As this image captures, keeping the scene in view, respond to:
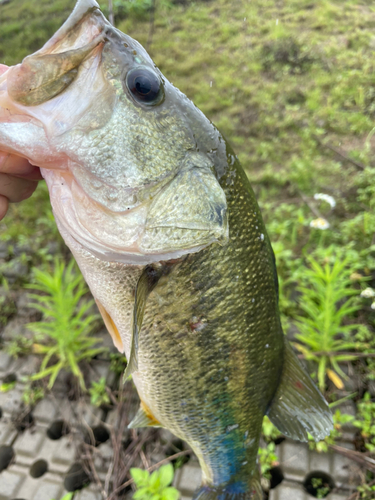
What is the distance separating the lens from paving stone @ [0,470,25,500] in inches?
60.5

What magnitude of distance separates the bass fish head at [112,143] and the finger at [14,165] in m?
0.15

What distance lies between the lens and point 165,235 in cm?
77

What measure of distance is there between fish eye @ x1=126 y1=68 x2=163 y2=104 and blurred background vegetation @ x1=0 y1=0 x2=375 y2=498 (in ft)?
3.11

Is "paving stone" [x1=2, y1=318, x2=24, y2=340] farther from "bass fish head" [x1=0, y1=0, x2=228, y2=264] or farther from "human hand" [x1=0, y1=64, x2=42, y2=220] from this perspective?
"bass fish head" [x1=0, y1=0, x2=228, y2=264]

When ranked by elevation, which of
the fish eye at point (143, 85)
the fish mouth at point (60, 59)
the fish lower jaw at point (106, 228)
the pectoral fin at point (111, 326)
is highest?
the fish mouth at point (60, 59)

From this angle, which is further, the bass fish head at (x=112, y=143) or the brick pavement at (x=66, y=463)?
the brick pavement at (x=66, y=463)

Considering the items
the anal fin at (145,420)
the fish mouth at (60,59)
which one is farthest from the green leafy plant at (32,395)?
the fish mouth at (60,59)

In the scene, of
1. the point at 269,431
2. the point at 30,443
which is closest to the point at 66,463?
the point at 30,443

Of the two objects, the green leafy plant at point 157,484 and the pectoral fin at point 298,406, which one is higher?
the pectoral fin at point 298,406

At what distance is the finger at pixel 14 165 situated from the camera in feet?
2.89

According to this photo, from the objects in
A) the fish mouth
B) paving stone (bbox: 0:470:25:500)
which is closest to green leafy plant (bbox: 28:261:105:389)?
paving stone (bbox: 0:470:25:500)

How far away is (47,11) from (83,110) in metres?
3.89

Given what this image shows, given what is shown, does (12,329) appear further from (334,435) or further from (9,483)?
(334,435)

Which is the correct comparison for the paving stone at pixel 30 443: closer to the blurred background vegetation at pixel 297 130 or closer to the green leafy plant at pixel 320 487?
the blurred background vegetation at pixel 297 130
